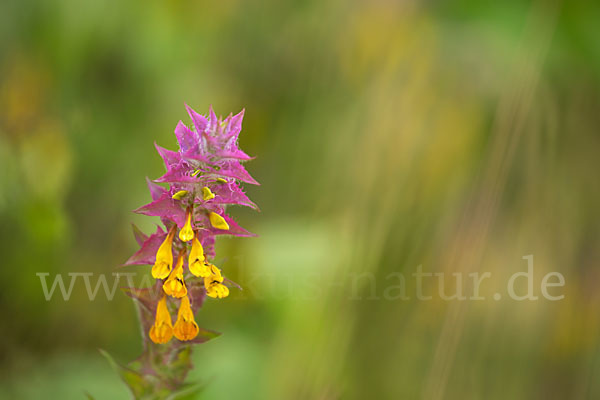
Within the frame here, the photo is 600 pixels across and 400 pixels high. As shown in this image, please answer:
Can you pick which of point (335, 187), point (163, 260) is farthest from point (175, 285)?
point (335, 187)

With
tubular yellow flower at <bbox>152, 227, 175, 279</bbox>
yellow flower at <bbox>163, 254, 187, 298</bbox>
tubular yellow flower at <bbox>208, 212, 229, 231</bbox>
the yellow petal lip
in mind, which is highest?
the yellow petal lip

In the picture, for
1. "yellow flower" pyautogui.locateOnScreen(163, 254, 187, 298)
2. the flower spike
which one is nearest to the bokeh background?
the flower spike

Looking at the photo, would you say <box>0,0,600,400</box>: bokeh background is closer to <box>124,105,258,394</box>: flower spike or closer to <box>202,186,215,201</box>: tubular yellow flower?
<box>124,105,258,394</box>: flower spike

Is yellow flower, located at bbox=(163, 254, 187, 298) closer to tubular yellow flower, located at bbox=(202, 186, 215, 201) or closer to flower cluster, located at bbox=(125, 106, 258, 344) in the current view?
flower cluster, located at bbox=(125, 106, 258, 344)

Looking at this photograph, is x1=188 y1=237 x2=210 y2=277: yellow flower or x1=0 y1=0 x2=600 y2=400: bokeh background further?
x1=0 y1=0 x2=600 y2=400: bokeh background

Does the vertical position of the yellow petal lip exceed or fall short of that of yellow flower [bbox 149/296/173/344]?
it exceeds it

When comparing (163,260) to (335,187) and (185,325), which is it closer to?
(185,325)
